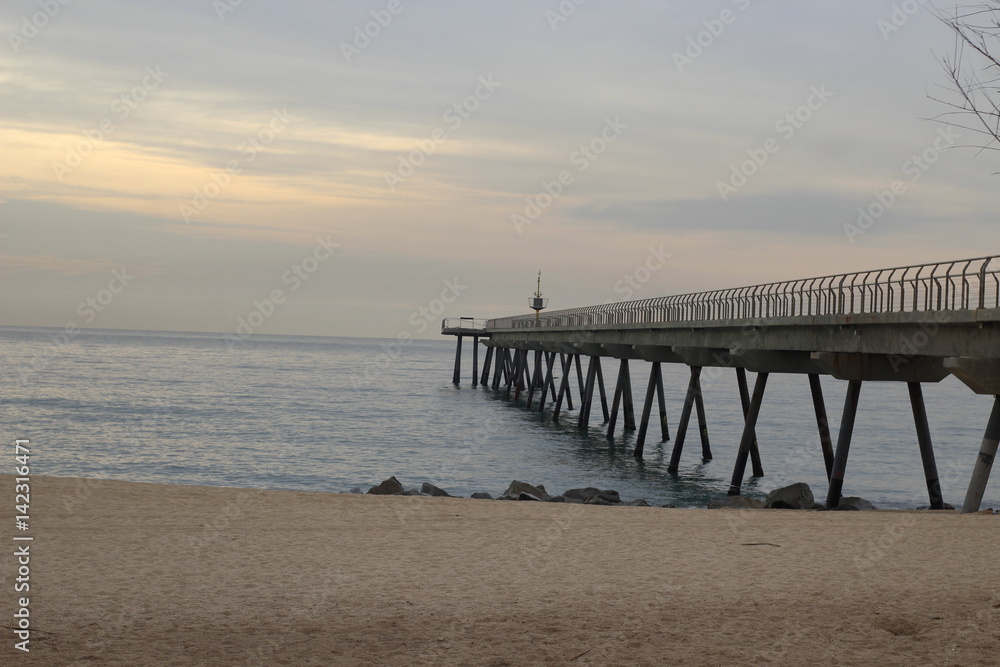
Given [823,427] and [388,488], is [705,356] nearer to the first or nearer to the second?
[823,427]

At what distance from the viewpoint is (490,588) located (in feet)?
28.9

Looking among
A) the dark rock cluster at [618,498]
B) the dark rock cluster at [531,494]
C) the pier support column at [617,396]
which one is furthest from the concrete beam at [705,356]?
the dark rock cluster at [531,494]

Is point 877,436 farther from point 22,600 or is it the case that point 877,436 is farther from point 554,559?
point 22,600

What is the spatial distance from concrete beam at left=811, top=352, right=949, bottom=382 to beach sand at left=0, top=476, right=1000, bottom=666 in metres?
6.13

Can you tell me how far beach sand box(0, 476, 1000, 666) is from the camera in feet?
23.0

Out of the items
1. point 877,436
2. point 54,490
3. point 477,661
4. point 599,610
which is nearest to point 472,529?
point 599,610

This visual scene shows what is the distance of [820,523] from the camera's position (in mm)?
13281

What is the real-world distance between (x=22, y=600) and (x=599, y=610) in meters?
4.80

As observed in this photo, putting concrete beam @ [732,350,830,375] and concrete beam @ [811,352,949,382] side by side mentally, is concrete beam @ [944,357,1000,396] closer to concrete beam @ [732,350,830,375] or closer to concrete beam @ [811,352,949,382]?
concrete beam @ [811,352,949,382]

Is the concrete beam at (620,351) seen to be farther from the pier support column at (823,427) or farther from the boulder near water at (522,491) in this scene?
the boulder near water at (522,491)

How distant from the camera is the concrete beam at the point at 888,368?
1955cm

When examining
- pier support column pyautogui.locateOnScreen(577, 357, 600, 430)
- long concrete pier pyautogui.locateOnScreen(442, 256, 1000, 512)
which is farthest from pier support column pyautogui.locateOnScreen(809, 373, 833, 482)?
pier support column pyautogui.locateOnScreen(577, 357, 600, 430)

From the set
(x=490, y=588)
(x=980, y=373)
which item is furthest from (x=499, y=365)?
(x=490, y=588)

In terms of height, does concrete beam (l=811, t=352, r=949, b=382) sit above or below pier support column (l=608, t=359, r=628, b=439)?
above
